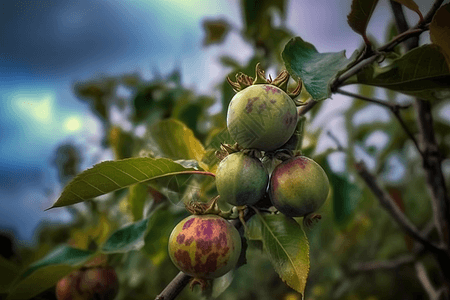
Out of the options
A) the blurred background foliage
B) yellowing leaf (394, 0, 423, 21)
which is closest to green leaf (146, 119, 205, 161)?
the blurred background foliage

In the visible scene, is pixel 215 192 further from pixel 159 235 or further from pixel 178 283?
pixel 178 283

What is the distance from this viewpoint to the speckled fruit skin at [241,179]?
1.85 ft

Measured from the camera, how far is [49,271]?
2.83 feet

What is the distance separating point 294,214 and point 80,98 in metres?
2.29

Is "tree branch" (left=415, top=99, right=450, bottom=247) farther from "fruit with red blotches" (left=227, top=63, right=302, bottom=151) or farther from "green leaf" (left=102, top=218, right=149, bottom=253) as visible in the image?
"green leaf" (left=102, top=218, right=149, bottom=253)

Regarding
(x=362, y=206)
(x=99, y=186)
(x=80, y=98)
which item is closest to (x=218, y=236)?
(x=99, y=186)

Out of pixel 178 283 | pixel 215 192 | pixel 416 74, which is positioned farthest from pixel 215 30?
pixel 178 283

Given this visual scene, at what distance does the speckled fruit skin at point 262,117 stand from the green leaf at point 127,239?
1.49ft

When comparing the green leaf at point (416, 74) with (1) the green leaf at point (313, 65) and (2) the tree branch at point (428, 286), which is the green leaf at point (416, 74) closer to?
(1) the green leaf at point (313, 65)

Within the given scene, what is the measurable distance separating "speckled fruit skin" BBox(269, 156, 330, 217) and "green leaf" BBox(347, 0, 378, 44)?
32 cm

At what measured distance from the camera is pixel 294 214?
1.93 feet

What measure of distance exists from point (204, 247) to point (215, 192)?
0.64 m

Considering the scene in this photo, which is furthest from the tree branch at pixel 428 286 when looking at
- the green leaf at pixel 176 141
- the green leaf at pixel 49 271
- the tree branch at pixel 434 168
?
the green leaf at pixel 49 271

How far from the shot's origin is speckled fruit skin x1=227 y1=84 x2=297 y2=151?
0.55 metres
